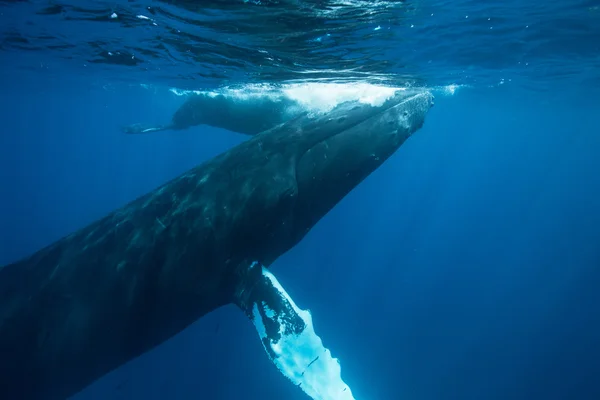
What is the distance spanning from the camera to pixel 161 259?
16.3ft

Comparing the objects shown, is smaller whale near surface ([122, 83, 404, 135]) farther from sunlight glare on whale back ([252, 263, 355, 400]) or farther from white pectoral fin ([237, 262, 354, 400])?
sunlight glare on whale back ([252, 263, 355, 400])

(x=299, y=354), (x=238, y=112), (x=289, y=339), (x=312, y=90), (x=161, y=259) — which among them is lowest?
(x=312, y=90)

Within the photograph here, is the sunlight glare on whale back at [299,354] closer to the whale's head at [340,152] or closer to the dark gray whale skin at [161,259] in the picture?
the dark gray whale skin at [161,259]

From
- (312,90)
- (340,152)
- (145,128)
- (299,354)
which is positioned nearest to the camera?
(299,354)

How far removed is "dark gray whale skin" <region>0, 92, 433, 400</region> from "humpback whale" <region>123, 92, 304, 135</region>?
6.76 meters

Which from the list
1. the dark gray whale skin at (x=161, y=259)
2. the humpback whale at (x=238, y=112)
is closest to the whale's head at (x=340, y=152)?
the dark gray whale skin at (x=161, y=259)

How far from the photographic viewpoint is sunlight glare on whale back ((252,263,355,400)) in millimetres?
4762

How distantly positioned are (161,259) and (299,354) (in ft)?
7.50

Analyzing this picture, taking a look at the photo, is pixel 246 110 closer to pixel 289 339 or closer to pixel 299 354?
pixel 289 339

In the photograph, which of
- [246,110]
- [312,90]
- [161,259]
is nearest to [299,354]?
[161,259]

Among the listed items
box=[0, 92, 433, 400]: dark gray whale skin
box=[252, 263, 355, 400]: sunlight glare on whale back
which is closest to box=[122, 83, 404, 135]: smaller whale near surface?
box=[0, 92, 433, 400]: dark gray whale skin

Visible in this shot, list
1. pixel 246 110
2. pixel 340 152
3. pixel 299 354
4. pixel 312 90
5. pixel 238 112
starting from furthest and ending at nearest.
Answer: pixel 312 90 < pixel 238 112 < pixel 246 110 < pixel 340 152 < pixel 299 354

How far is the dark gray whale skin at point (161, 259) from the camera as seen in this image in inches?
180

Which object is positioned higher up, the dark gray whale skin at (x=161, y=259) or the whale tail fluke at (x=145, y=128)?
the dark gray whale skin at (x=161, y=259)
